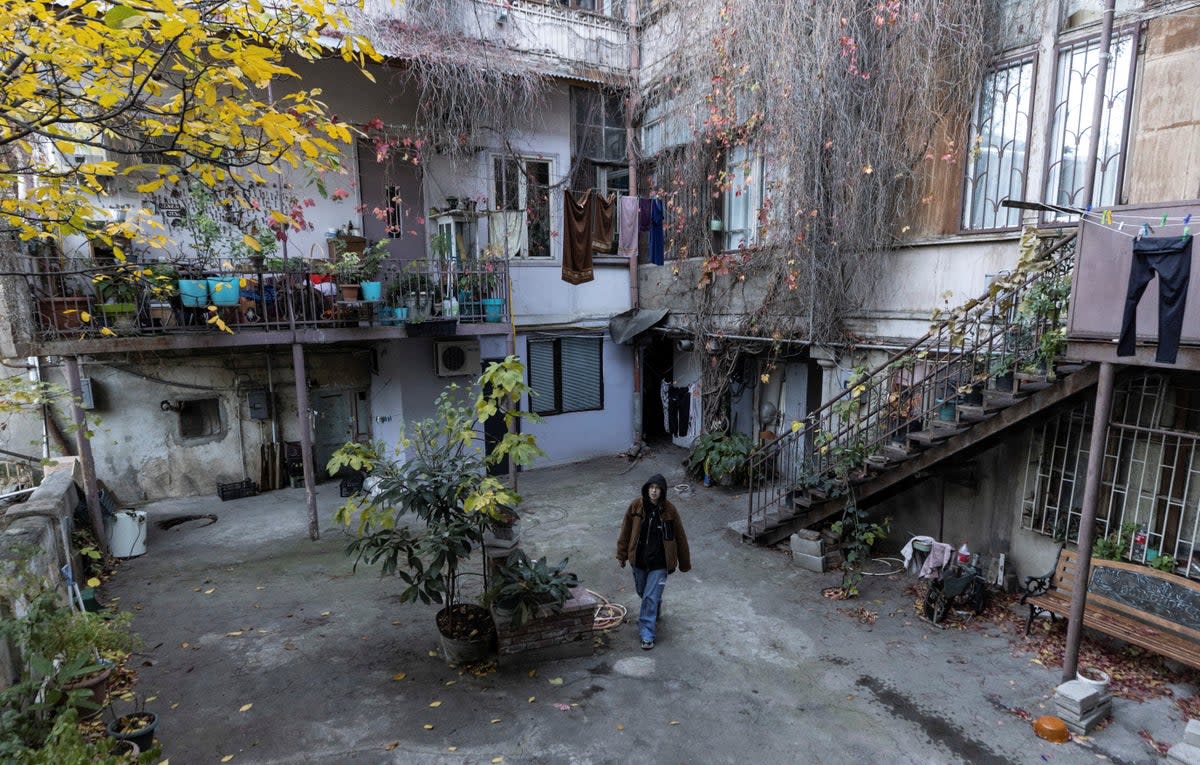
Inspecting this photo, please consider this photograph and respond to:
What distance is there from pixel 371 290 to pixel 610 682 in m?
7.34

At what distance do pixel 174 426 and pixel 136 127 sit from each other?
27.3 feet

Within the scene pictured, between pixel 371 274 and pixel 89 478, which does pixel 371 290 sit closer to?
pixel 371 274

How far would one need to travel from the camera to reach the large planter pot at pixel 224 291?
9406 millimetres

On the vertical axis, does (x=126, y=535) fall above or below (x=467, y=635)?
below

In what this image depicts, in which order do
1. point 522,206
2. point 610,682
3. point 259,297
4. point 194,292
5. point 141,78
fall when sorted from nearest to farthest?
point 141,78 → point 610,682 → point 194,292 → point 259,297 → point 522,206

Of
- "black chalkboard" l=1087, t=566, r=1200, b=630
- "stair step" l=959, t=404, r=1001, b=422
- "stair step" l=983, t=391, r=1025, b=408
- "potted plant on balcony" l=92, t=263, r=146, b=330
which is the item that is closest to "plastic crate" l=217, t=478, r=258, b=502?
"potted plant on balcony" l=92, t=263, r=146, b=330

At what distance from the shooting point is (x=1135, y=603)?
6.63 m

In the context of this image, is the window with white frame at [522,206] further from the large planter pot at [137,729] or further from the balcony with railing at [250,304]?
the large planter pot at [137,729]

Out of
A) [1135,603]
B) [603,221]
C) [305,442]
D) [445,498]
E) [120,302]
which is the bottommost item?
[1135,603]

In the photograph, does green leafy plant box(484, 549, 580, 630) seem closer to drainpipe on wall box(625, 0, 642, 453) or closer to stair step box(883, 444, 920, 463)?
stair step box(883, 444, 920, 463)

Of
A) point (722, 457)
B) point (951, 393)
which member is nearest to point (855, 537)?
point (951, 393)

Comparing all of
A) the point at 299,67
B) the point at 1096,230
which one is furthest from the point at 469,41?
the point at 1096,230

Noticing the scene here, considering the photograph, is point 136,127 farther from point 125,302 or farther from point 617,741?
point 617,741

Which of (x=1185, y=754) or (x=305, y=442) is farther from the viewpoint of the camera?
(x=305, y=442)
